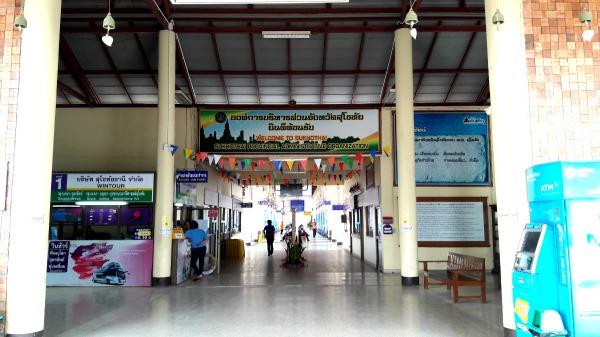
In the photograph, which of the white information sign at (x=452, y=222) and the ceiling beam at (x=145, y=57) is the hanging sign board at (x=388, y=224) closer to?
the white information sign at (x=452, y=222)

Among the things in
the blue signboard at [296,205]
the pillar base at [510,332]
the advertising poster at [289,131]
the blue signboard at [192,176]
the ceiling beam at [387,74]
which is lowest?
the pillar base at [510,332]

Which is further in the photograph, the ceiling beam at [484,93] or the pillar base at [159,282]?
the ceiling beam at [484,93]

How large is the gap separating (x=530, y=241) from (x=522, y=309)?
2.09 ft

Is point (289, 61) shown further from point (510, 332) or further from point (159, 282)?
point (510, 332)

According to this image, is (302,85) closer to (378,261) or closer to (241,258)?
(378,261)

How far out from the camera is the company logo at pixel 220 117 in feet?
37.5

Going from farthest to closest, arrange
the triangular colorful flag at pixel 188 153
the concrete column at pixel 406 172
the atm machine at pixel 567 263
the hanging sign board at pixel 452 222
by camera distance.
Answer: the hanging sign board at pixel 452 222, the triangular colorful flag at pixel 188 153, the concrete column at pixel 406 172, the atm machine at pixel 567 263

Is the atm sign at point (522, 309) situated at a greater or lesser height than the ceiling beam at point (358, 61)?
lesser

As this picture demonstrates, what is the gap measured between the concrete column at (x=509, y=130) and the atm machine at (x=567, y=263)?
63 cm

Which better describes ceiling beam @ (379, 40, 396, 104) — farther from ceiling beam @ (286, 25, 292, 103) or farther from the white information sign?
the white information sign

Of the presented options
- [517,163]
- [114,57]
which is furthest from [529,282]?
[114,57]

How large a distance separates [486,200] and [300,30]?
6.32 m

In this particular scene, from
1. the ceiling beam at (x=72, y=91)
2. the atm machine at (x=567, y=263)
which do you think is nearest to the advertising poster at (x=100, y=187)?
the ceiling beam at (x=72, y=91)

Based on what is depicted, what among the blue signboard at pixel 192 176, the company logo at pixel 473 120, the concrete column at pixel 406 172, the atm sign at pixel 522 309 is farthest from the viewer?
the company logo at pixel 473 120
